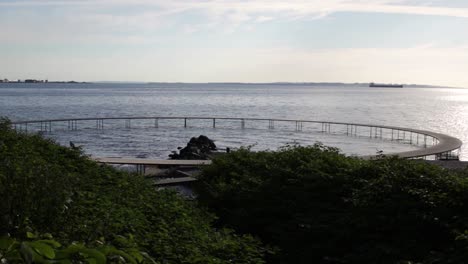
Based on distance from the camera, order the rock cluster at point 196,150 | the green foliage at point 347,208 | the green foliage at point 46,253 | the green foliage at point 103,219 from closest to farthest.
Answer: the green foliage at point 46,253, the green foliage at point 103,219, the green foliage at point 347,208, the rock cluster at point 196,150

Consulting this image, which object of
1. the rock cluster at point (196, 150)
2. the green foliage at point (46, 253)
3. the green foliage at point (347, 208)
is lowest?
the rock cluster at point (196, 150)

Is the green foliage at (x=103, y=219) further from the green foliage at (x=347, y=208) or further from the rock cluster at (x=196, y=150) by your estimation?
the rock cluster at (x=196, y=150)

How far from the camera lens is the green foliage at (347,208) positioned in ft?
22.0

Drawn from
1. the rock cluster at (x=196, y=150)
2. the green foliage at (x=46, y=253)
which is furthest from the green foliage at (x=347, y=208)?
the rock cluster at (x=196, y=150)

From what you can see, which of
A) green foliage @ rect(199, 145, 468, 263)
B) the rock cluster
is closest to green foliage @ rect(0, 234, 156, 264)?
green foliage @ rect(199, 145, 468, 263)

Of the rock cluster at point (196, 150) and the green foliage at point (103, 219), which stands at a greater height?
the green foliage at point (103, 219)

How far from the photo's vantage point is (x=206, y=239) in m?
5.62

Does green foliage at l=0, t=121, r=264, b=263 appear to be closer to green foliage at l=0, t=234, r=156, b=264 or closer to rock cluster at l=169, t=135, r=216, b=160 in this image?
green foliage at l=0, t=234, r=156, b=264

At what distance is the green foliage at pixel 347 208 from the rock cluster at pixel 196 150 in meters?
21.7

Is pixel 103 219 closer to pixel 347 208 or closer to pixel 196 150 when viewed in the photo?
pixel 347 208

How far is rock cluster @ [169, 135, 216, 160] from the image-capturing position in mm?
34441

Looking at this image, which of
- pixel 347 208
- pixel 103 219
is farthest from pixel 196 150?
pixel 103 219

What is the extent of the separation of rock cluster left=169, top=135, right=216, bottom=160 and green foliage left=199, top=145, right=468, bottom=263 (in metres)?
21.7

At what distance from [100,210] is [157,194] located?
249 centimetres
